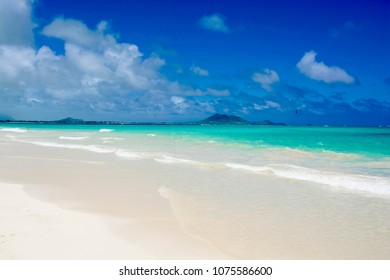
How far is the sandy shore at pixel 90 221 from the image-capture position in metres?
5.22

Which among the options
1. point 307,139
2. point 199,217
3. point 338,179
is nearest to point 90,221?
point 199,217

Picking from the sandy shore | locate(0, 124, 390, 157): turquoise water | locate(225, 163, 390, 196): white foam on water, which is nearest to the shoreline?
the sandy shore

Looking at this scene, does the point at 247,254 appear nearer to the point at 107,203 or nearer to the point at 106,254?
the point at 106,254

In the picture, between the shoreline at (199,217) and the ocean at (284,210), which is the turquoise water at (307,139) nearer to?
the ocean at (284,210)

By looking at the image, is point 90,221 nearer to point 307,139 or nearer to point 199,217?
point 199,217

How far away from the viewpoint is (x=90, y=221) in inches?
262

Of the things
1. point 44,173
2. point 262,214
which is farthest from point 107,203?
point 44,173

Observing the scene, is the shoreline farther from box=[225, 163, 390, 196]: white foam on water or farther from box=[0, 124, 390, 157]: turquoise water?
box=[0, 124, 390, 157]: turquoise water

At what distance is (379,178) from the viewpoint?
12.0m

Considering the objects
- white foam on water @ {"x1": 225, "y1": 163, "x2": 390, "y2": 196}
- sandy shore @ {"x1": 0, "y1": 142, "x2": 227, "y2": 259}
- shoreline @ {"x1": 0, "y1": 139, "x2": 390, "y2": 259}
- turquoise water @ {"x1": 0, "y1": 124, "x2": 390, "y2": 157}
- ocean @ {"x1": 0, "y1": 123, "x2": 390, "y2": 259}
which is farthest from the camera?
turquoise water @ {"x1": 0, "y1": 124, "x2": 390, "y2": 157}

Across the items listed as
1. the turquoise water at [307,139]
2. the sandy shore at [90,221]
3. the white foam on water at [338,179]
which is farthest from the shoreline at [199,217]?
the turquoise water at [307,139]

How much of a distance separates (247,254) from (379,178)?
8.67m

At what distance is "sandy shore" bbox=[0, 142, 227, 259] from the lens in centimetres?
522

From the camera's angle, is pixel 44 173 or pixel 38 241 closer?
pixel 38 241
